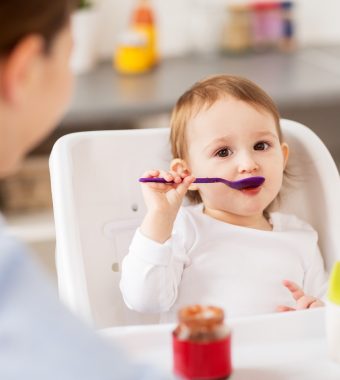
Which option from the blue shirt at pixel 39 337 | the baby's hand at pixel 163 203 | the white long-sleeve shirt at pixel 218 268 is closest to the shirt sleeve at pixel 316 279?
the white long-sleeve shirt at pixel 218 268

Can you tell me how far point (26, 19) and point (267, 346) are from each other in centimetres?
50

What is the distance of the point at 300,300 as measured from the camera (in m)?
1.19

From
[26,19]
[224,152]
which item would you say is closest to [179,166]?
[224,152]

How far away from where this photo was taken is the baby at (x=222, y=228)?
117 centimetres

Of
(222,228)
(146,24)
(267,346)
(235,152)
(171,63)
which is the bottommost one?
(267,346)

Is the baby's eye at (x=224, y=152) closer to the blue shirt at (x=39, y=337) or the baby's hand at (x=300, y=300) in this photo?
the baby's hand at (x=300, y=300)

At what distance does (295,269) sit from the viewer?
126 cm

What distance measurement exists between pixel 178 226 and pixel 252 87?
232mm

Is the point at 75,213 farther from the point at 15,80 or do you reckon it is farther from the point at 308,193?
the point at 15,80

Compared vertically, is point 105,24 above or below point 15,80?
above

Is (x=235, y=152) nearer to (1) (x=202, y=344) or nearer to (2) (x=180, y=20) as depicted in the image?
(1) (x=202, y=344)

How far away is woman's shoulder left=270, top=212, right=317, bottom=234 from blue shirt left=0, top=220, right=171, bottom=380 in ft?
2.07

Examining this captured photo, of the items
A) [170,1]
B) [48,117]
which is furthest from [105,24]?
[48,117]

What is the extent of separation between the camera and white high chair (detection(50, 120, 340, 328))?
4.07 ft
